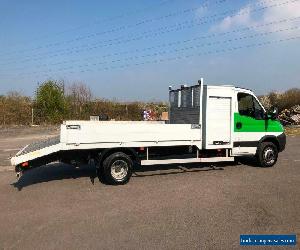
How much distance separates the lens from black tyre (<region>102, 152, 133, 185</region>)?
9.87 meters

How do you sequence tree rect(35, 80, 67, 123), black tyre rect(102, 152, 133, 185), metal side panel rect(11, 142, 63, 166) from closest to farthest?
metal side panel rect(11, 142, 63, 166)
black tyre rect(102, 152, 133, 185)
tree rect(35, 80, 67, 123)

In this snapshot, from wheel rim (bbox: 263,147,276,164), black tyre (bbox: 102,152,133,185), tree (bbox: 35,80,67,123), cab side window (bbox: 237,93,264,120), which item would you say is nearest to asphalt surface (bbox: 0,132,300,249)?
black tyre (bbox: 102,152,133,185)

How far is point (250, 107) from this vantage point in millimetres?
12297

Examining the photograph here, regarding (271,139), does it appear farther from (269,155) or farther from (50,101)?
(50,101)

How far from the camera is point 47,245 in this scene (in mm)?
5871

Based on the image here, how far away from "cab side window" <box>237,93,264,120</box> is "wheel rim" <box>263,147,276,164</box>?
106 centimetres

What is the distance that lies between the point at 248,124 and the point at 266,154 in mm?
1191

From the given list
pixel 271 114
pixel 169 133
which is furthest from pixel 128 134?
pixel 271 114

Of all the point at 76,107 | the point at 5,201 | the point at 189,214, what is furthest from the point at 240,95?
the point at 76,107

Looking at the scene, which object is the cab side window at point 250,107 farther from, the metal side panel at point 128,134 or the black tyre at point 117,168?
the black tyre at point 117,168

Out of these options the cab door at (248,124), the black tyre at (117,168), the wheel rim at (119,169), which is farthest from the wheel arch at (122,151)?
the cab door at (248,124)

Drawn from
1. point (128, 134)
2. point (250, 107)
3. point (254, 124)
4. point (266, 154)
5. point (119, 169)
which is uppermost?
point (250, 107)

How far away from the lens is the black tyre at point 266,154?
1240 cm

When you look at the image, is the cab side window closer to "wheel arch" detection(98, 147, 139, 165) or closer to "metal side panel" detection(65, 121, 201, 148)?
"metal side panel" detection(65, 121, 201, 148)
